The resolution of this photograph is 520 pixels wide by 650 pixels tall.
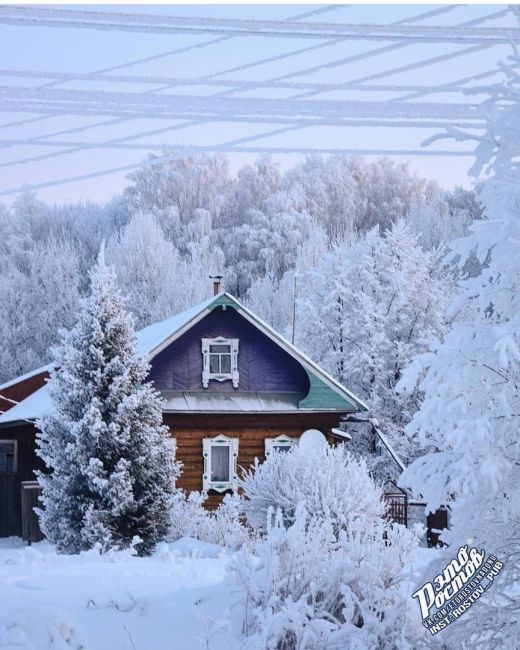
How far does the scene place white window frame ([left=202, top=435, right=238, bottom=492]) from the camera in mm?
22031

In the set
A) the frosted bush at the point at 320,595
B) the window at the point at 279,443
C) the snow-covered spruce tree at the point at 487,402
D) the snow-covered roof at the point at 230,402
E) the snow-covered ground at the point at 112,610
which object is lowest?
the window at the point at 279,443

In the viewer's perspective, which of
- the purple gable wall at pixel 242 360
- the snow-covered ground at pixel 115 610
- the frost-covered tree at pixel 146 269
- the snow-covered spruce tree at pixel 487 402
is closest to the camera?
the snow-covered spruce tree at pixel 487 402

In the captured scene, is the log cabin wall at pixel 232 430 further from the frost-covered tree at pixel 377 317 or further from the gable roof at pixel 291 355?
the frost-covered tree at pixel 377 317

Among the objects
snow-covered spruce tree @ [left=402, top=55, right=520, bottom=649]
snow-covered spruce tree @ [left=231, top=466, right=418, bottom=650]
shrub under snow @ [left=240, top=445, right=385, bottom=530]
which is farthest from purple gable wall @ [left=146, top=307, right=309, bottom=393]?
snow-covered spruce tree @ [left=402, top=55, right=520, bottom=649]

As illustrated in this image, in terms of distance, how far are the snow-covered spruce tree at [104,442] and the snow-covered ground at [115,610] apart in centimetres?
508

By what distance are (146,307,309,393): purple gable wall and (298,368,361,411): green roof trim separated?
1.30 feet

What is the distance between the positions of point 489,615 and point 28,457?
1752 centimetres

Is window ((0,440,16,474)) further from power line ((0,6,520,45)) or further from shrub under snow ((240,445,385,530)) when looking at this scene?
power line ((0,6,520,45))

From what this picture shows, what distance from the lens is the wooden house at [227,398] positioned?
22000 mm

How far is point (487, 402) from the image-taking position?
7.05 m

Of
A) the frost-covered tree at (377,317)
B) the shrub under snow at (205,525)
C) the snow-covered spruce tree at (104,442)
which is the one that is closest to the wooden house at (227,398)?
the shrub under snow at (205,525)

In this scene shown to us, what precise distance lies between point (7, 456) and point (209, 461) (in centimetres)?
518

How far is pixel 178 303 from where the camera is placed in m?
38.2

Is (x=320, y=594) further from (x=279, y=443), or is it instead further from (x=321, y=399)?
(x=279, y=443)
